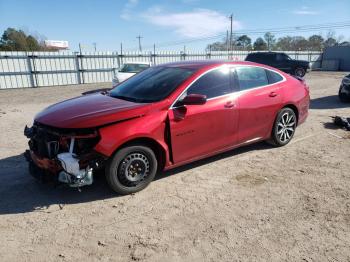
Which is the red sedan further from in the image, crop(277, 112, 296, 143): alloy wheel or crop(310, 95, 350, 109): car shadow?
crop(310, 95, 350, 109): car shadow

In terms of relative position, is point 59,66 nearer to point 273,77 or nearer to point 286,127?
point 273,77

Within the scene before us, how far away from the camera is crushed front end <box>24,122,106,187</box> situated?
12.3 feet

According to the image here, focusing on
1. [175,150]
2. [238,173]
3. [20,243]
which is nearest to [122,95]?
[175,150]

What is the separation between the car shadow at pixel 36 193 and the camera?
3.94 m

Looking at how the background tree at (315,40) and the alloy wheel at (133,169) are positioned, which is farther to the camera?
the background tree at (315,40)

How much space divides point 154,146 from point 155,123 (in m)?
0.36

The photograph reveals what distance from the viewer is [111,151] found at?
3.81 meters

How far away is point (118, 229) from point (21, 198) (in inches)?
61.1

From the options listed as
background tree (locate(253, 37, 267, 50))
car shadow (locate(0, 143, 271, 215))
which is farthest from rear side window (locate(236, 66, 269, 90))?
background tree (locate(253, 37, 267, 50))

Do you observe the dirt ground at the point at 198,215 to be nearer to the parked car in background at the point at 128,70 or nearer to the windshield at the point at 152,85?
the windshield at the point at 152,85

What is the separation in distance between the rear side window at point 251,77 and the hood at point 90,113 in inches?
71.4

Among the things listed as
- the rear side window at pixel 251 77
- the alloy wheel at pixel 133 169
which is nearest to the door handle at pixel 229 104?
the rear side window at pixel 251 77

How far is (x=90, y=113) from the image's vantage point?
13.1 ft

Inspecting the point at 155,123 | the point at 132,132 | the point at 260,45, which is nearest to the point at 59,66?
the point at 155,123
